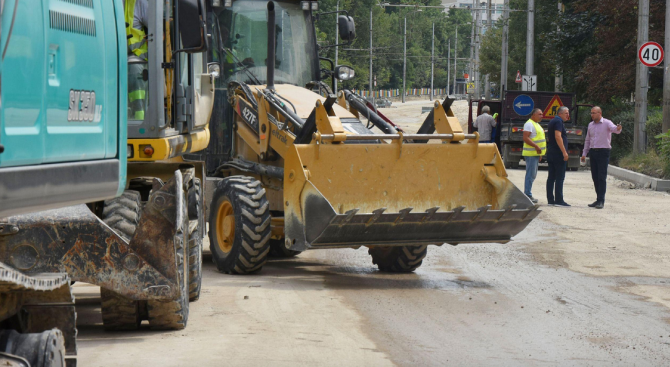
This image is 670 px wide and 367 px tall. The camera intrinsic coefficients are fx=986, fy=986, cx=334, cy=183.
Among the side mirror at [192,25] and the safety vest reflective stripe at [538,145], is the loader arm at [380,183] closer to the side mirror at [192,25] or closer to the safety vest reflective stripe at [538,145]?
the side mirror at [192,25]

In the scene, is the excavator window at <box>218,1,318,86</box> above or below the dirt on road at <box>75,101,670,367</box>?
above

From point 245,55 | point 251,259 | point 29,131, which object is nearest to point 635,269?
point 251,259

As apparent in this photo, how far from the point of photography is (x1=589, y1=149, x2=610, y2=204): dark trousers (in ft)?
56.9

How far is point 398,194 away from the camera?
10.1 meters

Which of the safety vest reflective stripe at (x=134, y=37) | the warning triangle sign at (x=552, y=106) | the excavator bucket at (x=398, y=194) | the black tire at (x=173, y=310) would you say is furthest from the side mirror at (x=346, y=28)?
the warning triangle sign at (x=552, y=106)

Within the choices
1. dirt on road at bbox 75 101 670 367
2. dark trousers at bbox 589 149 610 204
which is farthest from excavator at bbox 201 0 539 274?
dark trousers at bbox 589 149 610 204

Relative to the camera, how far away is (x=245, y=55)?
11.6m

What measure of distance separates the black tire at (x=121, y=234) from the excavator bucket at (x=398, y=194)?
2480 mm

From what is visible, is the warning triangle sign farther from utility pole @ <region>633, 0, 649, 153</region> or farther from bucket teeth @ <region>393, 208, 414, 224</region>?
bucket teeth @ <region>393, 208, 414, 224</region>

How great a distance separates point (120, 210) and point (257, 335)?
1.42 metres

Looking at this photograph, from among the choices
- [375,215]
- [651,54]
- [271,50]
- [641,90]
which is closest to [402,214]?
[375,215]

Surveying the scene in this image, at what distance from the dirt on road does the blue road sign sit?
15.7 meters

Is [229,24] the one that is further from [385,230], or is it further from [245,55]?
[385,230]

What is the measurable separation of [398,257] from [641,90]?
17.1 metres
